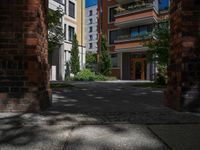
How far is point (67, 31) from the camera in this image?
30.9 meters

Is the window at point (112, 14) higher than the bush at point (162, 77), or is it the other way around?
the window at point (112, 14)

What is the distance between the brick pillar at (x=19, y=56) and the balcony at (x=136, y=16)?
23738 mm

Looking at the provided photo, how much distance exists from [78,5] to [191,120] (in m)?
30.7

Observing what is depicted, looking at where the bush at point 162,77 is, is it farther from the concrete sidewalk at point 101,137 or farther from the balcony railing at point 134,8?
the concrete sidewalk at point 101,137

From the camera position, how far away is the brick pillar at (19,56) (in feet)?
18.7

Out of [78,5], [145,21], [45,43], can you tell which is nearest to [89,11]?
[78,5]

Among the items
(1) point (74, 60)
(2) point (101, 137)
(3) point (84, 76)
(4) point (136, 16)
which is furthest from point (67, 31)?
(2) point (101, 137)

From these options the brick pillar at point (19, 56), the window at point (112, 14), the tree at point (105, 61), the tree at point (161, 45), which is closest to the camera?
the brick pillar at point (19, 56)

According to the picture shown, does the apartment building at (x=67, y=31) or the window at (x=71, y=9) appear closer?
the apartment building at (x=67, y=31)

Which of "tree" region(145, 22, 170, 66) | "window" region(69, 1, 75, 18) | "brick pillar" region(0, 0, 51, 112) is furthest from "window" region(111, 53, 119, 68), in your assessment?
"brick pillar" region(0, 0, 51, 112)

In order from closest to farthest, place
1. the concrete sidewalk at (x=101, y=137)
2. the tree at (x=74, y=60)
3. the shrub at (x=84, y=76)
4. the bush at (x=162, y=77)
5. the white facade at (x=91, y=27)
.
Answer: the concrete sidewalk at (x=101, y=137) < the bush at (x=162, y=77) < the shrub at (x=84, y=76) < the tree at (x=74, y=60) < the white facade at (x=91, y=27)

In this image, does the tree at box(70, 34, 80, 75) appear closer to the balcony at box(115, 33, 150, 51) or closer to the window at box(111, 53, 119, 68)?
the balcony at box(115, 33, 150, 51)

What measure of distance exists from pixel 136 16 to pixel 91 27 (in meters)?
54.1

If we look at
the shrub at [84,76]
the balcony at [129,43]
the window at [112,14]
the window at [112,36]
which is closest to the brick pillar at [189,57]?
the shrub at [84,76]
